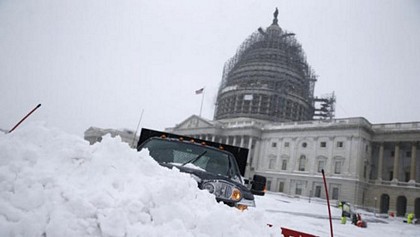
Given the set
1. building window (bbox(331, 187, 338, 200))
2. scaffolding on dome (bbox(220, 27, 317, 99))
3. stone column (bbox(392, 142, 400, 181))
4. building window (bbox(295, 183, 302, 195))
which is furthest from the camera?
scaffolding on dome (bbox(220, 27, 317, 99))

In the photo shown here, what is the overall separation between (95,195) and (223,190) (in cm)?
201

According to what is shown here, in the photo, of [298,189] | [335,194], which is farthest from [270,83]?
[335,194]

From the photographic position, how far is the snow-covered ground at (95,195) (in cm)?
242

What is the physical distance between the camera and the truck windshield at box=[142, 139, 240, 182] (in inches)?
209

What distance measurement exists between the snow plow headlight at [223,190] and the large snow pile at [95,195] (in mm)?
598

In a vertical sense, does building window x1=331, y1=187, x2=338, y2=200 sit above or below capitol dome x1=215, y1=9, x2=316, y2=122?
below

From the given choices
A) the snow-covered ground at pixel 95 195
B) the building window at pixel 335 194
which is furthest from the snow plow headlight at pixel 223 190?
the building window at pixel 335 194

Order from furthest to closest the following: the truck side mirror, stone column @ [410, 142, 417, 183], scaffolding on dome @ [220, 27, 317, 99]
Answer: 1. scaffolding on dome @ [220, 27, 317, 99]
2. stone column @ [410, 142, 417, 183]
3. the truck side mirror

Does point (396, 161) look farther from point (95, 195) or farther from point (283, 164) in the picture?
point (95, 195)

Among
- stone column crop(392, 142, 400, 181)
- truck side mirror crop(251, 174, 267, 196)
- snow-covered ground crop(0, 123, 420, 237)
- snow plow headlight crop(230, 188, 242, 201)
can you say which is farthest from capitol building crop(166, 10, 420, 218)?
snow-covered ground crop(0, 123, 420, 237)

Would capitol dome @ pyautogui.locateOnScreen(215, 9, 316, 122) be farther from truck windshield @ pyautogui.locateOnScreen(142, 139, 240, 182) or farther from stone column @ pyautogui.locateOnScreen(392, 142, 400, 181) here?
truck windshield @ pyautogui.locateOnScreen(142, 139, 240, 182)

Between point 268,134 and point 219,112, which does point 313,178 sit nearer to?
point 268,134

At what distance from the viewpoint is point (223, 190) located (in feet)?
13.9

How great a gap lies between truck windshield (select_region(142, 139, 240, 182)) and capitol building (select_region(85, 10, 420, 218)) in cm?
4382
